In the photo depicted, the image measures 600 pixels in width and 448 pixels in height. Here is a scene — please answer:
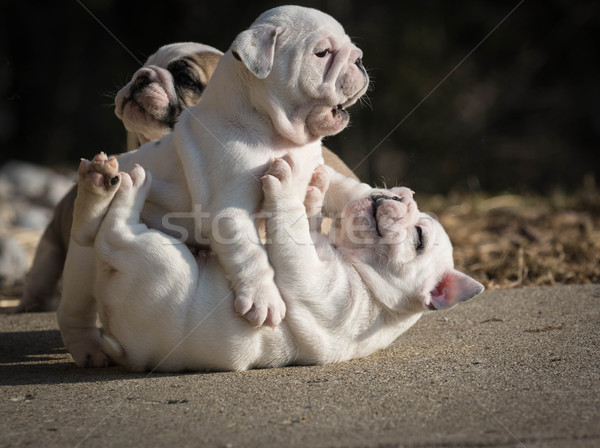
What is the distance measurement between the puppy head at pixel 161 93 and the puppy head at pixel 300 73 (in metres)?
0.92

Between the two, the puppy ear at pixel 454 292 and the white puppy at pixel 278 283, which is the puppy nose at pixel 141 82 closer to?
the white puppy at pixel 278 283

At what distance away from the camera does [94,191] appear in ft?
9.21

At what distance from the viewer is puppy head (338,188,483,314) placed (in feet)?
9.89

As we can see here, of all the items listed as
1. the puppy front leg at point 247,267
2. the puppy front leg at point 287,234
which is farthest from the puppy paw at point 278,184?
the puppy front leg at point 247,267

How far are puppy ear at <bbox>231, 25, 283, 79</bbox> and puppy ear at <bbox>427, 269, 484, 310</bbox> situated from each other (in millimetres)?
1025

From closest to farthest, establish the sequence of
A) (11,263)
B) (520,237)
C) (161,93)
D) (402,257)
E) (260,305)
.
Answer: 1. (260,305)
2. (402,257)
3. (161,93)
4. (520,237)
5. (11,263)

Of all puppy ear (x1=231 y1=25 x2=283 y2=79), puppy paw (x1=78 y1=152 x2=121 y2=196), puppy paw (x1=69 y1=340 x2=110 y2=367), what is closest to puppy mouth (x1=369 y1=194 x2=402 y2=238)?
puppy ear (x1=231 y1=25 x2=283 y2=79)

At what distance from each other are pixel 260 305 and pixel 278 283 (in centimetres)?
14

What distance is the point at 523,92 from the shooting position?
1055 centimetres

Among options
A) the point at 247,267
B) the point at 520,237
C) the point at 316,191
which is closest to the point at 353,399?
the point at 247,267

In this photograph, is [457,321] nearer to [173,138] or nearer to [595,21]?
[173,138]

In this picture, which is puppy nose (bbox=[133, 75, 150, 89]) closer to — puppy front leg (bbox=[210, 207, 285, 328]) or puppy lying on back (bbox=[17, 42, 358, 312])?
puppy lying on back (bbox=[17, 42, 358, 312])

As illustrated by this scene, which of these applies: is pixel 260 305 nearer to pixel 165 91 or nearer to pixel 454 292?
pixel 454 292

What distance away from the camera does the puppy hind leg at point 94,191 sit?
9.20ft
